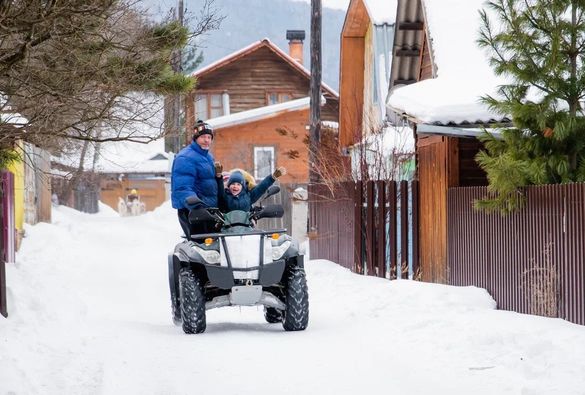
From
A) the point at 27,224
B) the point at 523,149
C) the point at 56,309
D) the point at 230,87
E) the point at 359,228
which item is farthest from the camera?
the point at 230,87

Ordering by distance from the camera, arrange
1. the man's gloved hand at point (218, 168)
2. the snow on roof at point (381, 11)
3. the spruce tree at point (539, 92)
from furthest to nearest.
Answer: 1. the snow on roof at point (381, 11)
2. the man's gloved hand at point (218, 168)
3. the spruce tree at point (539, 92)

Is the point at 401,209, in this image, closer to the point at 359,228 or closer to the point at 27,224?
the point at 359,228

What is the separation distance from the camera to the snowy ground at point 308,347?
8.52 m

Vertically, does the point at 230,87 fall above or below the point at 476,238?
above

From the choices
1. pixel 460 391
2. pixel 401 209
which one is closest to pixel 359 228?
pixel 401 209

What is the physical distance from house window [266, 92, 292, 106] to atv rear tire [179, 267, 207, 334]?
3813 cm

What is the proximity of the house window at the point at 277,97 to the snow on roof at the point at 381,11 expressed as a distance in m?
20.9

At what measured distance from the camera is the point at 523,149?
12398 mm

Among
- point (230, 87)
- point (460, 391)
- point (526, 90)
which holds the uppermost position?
point (230, 87)

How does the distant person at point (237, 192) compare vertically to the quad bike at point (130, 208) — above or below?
above

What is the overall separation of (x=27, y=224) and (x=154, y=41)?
62.7 feet

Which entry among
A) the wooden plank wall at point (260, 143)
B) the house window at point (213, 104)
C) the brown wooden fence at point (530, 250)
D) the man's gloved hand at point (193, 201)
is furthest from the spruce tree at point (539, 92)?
the house window at point (213, 104)

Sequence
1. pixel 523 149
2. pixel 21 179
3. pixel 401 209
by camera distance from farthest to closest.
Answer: pixel 21 179, pixel 401 209, pixel 523 149

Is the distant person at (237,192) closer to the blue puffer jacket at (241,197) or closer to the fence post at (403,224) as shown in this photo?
the blue puffer jacket at (241,197)
